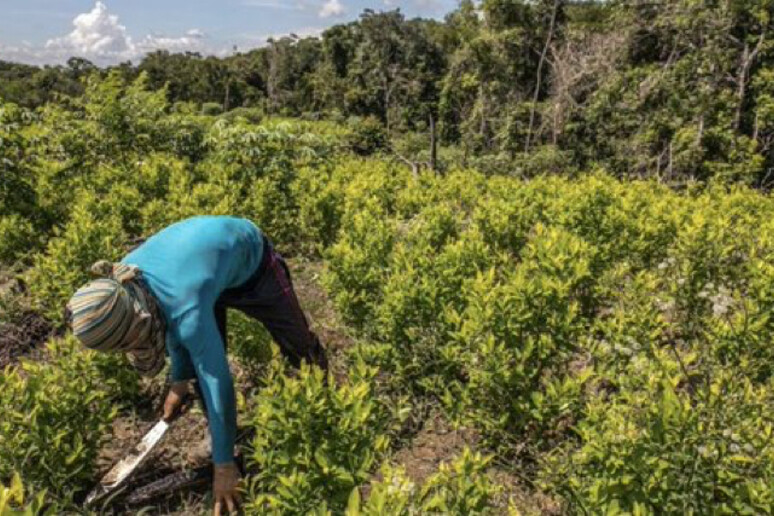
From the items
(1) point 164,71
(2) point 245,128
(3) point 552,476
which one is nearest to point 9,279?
(2) point 245,128

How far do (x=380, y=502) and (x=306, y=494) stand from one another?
50 centimetres

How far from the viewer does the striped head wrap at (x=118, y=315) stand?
7.01 ft

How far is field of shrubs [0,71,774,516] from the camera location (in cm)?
229

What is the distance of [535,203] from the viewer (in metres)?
6.88

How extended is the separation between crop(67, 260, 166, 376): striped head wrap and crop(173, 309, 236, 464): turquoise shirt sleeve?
0.17m

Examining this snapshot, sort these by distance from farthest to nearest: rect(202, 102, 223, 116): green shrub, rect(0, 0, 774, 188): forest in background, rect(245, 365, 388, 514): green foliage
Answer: rect(202, 102, 223, 116): green shrub
rect(0, 0, 774, 188): forest in background
rect(245, 365, 388, 514): green foliage

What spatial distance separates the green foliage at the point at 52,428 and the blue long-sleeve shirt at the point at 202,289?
1.81ft

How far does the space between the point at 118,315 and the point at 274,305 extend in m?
1.09

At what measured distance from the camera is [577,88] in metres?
19.1

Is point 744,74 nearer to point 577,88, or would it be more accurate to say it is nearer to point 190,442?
point 577,88

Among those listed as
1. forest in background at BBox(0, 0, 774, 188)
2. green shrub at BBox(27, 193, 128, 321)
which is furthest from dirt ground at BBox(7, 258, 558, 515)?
forest in background at BBox(0, 0, 774, 188)

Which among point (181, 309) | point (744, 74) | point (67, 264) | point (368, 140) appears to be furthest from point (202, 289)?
point (368, 140)

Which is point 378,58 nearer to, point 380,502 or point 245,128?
point 245,128

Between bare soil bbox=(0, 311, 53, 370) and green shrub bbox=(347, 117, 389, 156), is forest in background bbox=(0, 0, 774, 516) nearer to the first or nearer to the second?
bare soil bbox=(0, 311, 53, 370)
